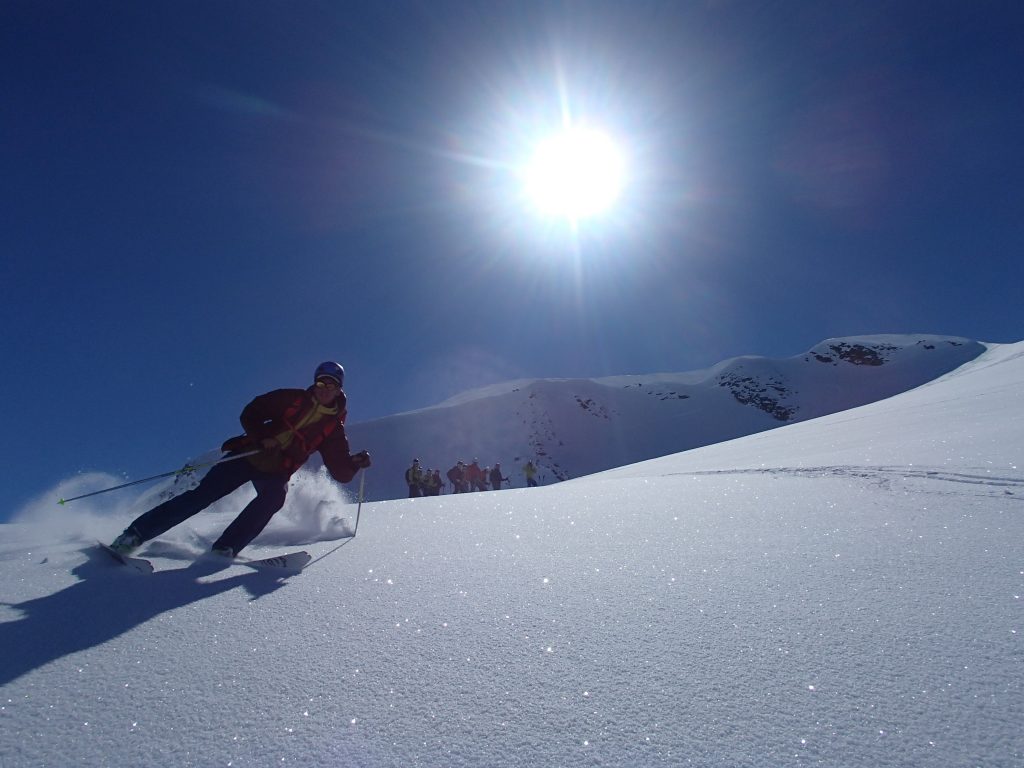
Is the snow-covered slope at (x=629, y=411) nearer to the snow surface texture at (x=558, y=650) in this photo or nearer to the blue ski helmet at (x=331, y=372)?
the blue ski helmet at (x=331, y=372)

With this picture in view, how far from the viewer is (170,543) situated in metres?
3.02

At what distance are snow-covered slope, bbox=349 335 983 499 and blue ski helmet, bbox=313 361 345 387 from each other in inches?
1558

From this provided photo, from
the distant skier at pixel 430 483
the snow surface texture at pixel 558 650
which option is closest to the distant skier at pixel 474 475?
the distant skier at pixel 430 483

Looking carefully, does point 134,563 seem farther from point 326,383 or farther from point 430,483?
point 430,483

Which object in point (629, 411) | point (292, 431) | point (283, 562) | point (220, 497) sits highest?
point (629, 411)

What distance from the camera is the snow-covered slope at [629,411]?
53.3 meters

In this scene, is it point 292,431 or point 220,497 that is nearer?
point 220,497

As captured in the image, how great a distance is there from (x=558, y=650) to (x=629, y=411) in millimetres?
71309

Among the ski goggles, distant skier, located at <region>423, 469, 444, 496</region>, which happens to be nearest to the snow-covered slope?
distant skier, located at <region>423, 469, 444, 496</region>

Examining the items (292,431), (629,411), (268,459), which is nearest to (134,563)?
(268,459)

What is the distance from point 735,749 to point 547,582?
1028 mm

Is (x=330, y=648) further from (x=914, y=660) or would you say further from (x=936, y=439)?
(x=936, y=439)

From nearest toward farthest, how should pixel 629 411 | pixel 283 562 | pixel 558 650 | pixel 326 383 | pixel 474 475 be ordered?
pixel 558 650 → pixel 283 562 → pixel 326 383 → pixel 474 475 → pixel 629 411

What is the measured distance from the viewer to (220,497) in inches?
125
